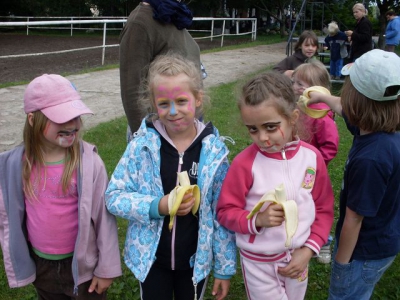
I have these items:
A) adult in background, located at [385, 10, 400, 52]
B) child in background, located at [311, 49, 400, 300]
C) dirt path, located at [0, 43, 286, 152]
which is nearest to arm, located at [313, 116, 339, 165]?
child in background, located at [311, 49, 400, 300]

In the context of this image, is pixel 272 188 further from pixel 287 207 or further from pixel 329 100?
pixel 329 100

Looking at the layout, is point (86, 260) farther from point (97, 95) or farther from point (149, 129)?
point (97, 95)

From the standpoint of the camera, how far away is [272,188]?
183 centimetres

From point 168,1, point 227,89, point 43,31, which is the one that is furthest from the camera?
point 43,31

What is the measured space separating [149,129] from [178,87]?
0.72 feet

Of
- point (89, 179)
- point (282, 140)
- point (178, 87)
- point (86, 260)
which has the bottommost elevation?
point (86, 260)

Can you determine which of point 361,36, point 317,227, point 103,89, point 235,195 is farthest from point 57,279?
point 361,36

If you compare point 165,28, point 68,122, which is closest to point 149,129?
point 68,122

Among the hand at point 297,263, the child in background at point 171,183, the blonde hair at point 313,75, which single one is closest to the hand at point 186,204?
the child in background at point 171,183

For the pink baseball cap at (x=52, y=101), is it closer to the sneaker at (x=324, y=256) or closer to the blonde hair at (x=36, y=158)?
A: the blonde hair at (x=36, y=158)

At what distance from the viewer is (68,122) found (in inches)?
77.6

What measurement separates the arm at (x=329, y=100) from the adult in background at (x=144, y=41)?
2.67 ft

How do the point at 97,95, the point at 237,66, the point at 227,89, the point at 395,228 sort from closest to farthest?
the point at 395,228 → the point at 97,95 → the point at 227,89 → the point at 237,66

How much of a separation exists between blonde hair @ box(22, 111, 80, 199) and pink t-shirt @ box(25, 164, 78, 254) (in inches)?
0.7
